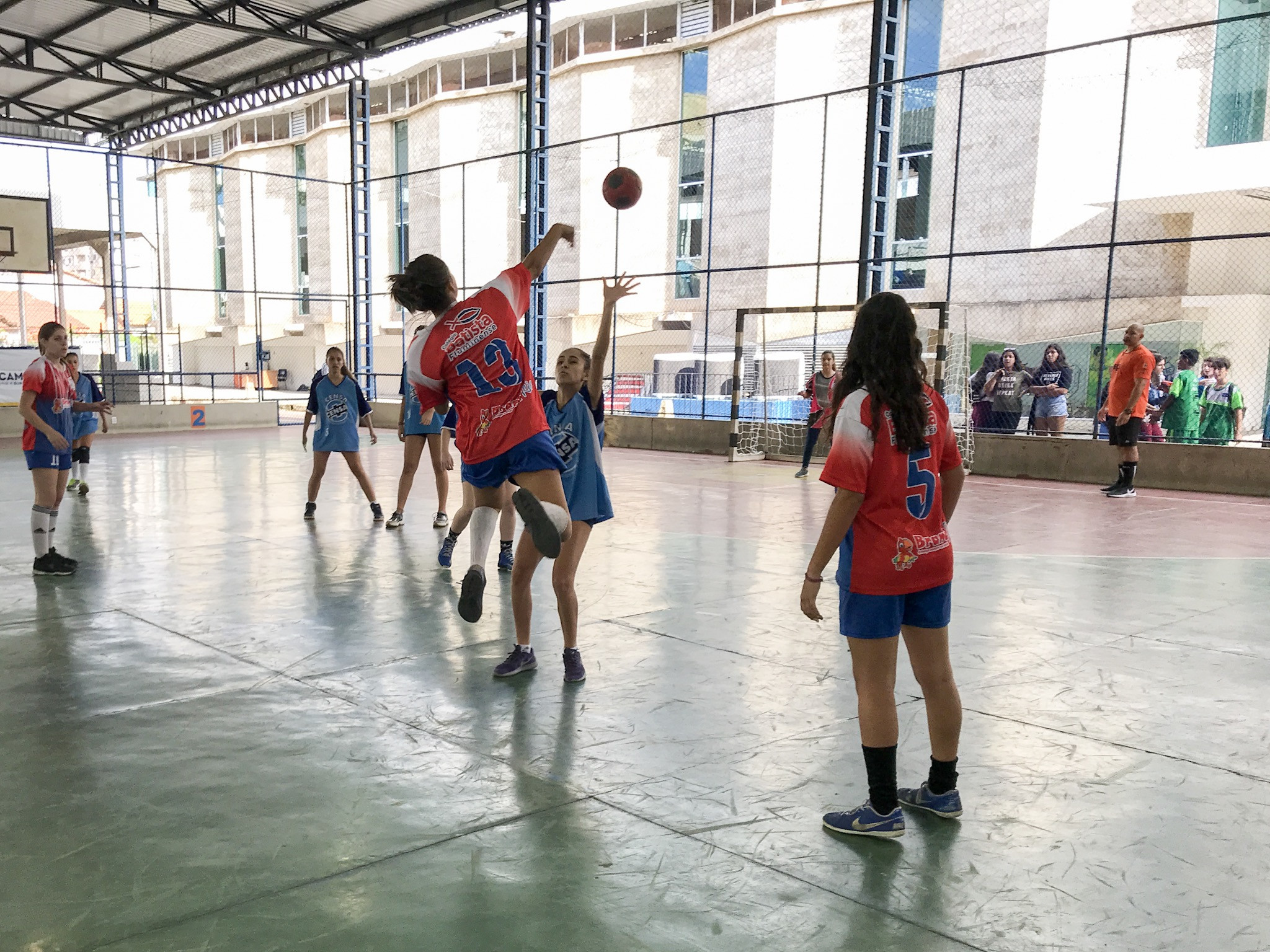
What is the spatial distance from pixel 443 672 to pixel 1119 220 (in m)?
23.5

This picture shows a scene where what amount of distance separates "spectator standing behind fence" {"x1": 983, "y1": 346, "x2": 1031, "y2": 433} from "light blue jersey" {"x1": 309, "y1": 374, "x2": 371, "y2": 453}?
34.8ft

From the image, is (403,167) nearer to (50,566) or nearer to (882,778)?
(50,566)

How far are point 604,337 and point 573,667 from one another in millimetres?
1556

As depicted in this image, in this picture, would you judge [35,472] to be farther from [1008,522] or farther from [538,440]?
[1008,522]

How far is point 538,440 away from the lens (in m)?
4.66

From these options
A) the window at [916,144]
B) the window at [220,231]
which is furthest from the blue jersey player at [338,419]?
the window at [220,231]

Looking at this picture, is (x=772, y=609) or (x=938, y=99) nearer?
(x=772, y=609)

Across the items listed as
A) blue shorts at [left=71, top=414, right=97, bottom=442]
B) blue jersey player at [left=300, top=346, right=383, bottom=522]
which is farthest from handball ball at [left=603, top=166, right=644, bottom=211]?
blue shorts at [left=71, top=414, right=97, bottom=442]

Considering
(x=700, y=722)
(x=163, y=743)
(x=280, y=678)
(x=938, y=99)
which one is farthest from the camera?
(x=938, y=99)

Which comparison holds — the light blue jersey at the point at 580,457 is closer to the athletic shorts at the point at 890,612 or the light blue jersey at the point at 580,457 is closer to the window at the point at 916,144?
the athletic shorts at the point at 890,612

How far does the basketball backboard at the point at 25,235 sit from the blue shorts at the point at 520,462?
2529cm

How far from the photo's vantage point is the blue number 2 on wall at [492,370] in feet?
15.0

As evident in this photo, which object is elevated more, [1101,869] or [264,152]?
[264,152]

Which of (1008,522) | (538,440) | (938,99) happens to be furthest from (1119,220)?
(538,440)
